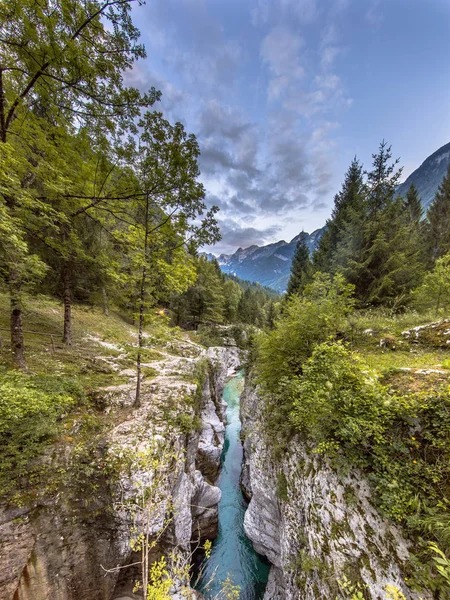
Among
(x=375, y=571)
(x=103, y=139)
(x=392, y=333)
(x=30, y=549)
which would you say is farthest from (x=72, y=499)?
(x=392, y=333)

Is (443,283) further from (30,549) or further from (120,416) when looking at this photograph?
(30,549)

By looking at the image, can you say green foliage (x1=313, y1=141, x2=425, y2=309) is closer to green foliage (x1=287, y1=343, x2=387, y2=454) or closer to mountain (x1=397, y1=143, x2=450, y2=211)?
green foliage (x1=287, y1=343, x2=387, y2=454)

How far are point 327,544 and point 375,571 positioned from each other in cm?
132

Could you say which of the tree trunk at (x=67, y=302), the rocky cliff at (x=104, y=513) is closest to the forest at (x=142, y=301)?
the rocky cliff at (x=104, y=513)

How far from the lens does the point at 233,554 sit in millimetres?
10391

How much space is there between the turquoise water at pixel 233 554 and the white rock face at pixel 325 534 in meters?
1.32

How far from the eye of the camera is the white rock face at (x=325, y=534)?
167 inches

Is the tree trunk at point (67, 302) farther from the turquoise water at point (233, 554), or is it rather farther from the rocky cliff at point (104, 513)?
the turquoise water at point (233, 554)

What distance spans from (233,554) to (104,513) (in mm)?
8997

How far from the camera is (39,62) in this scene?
19.2ft

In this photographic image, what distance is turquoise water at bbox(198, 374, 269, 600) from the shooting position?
9.35 metres

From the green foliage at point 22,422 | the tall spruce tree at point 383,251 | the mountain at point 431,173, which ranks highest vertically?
the mountain at point 431,173

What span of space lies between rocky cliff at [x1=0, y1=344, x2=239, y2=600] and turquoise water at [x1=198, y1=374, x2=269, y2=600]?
132 inches

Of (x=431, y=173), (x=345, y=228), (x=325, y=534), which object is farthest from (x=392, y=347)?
(x=431, y=173)
